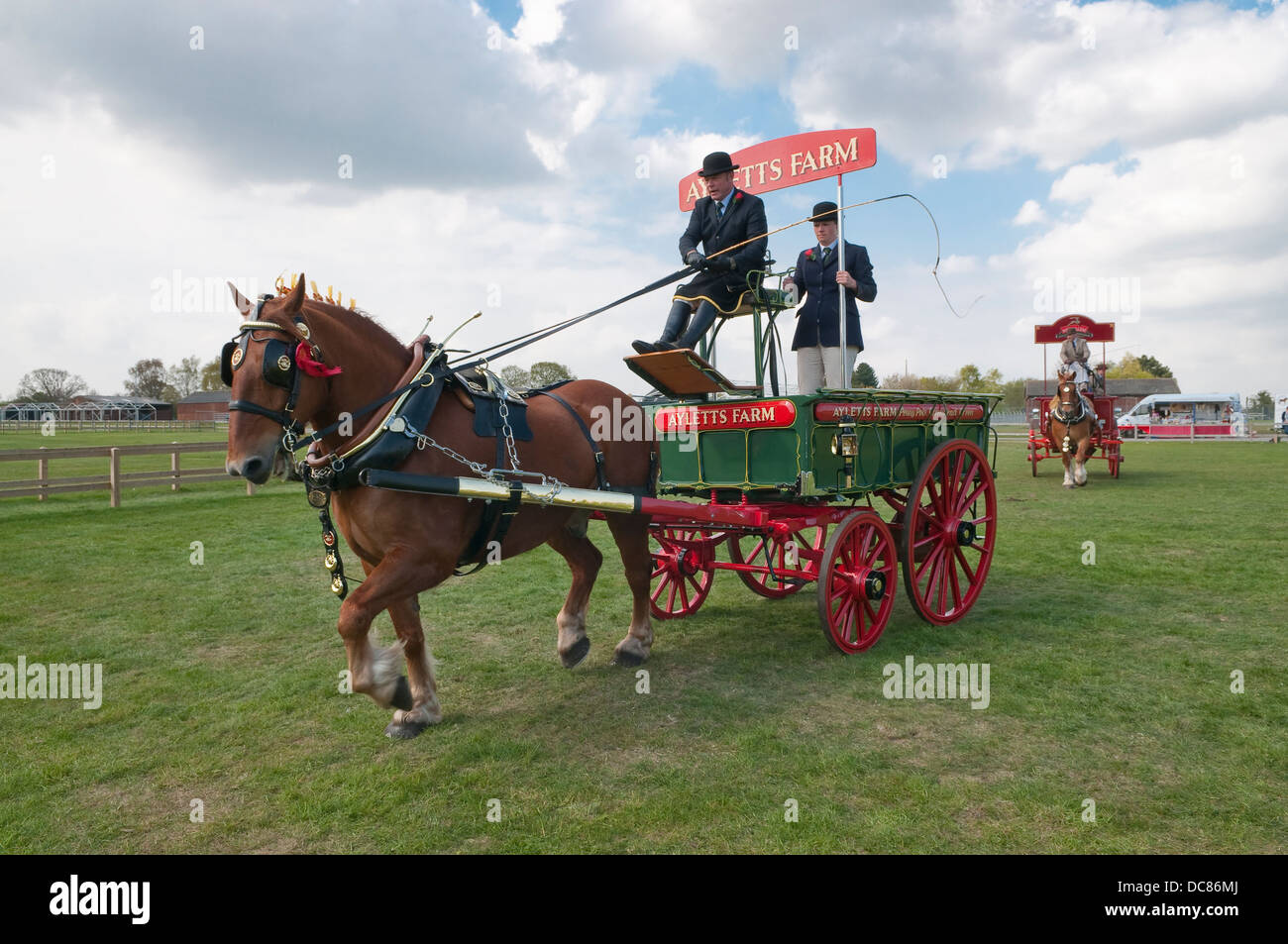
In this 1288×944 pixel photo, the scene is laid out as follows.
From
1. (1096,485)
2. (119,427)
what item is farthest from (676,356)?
(119,427)

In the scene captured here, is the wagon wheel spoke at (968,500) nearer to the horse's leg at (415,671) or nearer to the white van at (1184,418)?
the horse's leg at (415,671)

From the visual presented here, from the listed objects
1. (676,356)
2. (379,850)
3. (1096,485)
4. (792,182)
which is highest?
(792,182)

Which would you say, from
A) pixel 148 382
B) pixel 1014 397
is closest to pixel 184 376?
pixel 148 382

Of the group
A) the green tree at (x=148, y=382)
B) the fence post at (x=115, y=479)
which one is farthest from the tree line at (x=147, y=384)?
the fence post at (x=115, y=479)

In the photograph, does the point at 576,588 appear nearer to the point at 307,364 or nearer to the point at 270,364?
the point at 307,364

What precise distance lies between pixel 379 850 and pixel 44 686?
3.53 m

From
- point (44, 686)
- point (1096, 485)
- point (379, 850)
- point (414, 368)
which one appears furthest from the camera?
point (1096, 485)

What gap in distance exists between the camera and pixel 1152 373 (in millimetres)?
99062

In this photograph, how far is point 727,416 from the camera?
19.1 ft

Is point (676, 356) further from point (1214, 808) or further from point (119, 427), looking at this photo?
point (119, 427)

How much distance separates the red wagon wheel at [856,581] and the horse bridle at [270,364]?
342 centimetres

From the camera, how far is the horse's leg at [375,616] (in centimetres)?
394

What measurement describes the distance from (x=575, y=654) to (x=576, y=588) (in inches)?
18.0

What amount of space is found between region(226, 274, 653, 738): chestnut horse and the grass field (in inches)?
Answer: 20.5
